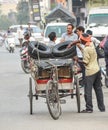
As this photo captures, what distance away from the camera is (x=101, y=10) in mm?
34938

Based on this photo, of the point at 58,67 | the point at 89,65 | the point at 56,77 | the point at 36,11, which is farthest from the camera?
the point at 36,11

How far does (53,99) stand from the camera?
12.4 m

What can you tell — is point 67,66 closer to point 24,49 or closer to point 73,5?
point 24,49

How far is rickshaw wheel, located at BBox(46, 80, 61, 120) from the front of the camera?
12219mm

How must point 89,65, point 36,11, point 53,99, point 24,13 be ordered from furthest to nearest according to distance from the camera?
point 24,13, point 36,11, point 89,65, point 53,99

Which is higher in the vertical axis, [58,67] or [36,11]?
[58,67]

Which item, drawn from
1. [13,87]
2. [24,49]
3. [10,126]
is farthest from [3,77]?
[10,126]

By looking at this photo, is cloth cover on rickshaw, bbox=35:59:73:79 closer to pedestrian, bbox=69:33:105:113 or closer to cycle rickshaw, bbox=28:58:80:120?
cycle rickshaw, bbox=28:58:80:120

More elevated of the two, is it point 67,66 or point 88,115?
point 67,66

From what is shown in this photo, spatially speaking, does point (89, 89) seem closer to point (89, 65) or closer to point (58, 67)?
point (89, 65)

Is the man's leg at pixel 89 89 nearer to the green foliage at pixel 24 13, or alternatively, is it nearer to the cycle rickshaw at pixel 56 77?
the cycle rickshaw at pixel 56 77

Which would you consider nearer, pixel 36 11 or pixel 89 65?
pixel 89 65

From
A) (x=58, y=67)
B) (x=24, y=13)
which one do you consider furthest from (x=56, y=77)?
(x=24, y=13)

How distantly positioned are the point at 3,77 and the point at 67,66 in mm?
10205
